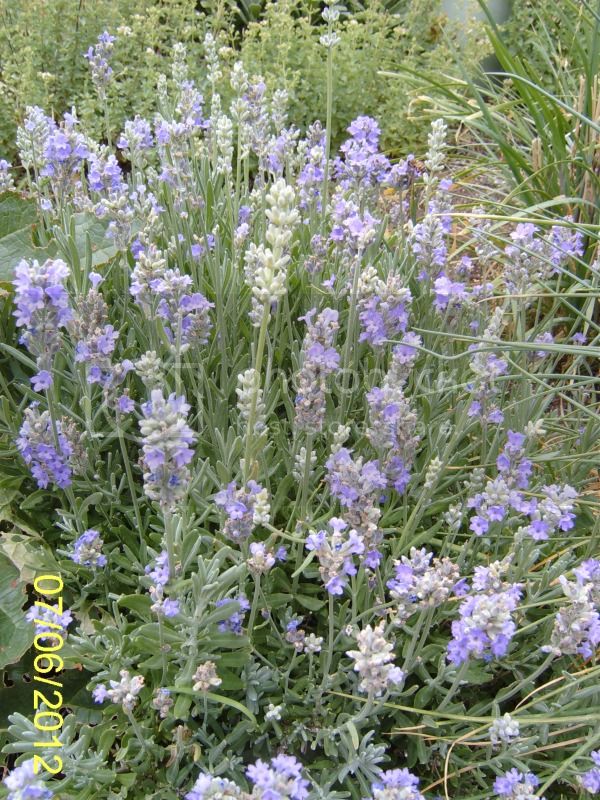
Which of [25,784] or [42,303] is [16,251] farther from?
[25,784]

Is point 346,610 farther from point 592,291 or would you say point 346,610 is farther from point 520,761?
point 592,291

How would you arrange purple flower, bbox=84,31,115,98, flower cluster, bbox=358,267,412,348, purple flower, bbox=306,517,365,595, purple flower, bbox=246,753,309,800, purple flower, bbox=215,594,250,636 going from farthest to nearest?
1. purple flower, bbox=84,31,115,98
2. flower cluster, bbox=358,267,412,348
3. purple flower, bbox=215,594,250,636
4. purple flower, bbox=306,517,365,595
5. purple flower, bbox=246,753,309,800

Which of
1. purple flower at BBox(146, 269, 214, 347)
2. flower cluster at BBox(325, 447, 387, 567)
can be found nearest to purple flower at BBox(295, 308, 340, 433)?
flower cluster at BBox(325, 447, 387, 567)

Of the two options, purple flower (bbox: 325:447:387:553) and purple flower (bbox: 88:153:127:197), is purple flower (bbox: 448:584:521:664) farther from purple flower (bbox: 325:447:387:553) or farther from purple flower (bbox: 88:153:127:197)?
purple flower (bbox: 88:153:127:197)

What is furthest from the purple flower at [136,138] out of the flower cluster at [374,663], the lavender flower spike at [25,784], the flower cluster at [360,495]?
the lavender flower spike at [25,784]

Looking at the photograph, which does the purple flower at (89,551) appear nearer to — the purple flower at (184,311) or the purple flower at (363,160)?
the purple flower at (184,311)

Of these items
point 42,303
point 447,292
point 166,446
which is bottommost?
point 447,292

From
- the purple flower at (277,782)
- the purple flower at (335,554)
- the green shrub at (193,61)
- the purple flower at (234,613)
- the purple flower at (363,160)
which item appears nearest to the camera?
the purple flower at (277,782)

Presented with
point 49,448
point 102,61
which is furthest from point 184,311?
point 102,61
